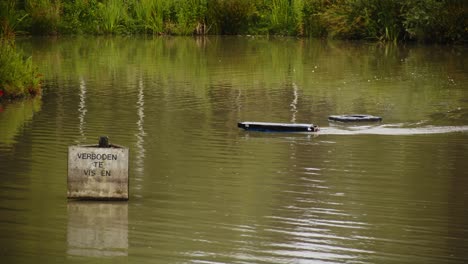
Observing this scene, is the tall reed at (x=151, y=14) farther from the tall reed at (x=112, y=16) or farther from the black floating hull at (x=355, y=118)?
the black floating hull at (x=355, y=118)

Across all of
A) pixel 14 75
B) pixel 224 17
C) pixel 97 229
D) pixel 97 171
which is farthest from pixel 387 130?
pixel 224 17

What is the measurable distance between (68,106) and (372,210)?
9613 millimetres

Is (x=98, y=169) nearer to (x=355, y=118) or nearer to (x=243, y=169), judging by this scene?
(x=243, y=169)

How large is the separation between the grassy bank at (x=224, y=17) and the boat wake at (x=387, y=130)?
22.3 m

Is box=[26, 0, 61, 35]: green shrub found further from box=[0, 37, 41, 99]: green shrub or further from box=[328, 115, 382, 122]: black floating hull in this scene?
box=[328, 115, 382, 122]: black floating hull

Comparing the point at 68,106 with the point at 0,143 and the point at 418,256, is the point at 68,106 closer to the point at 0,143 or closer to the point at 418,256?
the point at 0,143

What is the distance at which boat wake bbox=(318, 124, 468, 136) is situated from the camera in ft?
55.7

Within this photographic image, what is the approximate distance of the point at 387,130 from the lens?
56.7ft

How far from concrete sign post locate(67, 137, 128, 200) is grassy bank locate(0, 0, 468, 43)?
2908 cm

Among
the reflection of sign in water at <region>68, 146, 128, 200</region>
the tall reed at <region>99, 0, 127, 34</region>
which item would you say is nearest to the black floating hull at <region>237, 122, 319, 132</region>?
the reflection of sign in water at <region>68, 146, 128, 200</region>

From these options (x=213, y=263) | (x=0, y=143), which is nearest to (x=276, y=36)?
(x=0, y=143)

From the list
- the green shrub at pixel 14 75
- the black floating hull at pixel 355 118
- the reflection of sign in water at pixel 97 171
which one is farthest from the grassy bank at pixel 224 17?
the reflection of sign in water at pixel 97 171

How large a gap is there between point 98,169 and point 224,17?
112 feet

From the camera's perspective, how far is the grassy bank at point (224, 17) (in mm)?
41062
